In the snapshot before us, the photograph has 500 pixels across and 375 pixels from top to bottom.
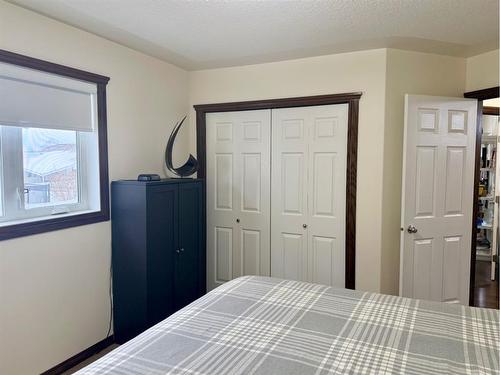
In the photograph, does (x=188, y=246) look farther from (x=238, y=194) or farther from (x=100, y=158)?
(x=100, y=158)

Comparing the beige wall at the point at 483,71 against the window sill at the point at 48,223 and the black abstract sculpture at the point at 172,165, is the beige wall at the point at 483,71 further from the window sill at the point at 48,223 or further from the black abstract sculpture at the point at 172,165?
the window sill at the point at 48,223

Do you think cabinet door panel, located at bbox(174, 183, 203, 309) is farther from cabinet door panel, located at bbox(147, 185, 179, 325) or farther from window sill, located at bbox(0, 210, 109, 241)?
window sill, located at bbox(0, 210, 109, 241)

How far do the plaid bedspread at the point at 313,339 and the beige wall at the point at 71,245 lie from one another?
3.75 ft

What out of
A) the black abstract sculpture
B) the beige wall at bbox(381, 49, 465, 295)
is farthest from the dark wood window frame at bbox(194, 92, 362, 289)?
the black abstract sculpture

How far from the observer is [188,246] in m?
3.04

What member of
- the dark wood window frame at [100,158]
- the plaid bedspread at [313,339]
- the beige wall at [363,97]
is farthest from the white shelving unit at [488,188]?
the dark wood window frame at [100,158]

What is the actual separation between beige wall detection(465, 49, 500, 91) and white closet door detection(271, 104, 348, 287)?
1.17 meters

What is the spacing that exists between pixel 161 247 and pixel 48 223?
2.64ft

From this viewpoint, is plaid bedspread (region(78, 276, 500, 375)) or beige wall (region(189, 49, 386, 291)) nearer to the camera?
plaid bedspread (region(78, 276, 500, 375))

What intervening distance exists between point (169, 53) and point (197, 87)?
2.05 ft

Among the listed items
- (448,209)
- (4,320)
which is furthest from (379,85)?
(4,320)

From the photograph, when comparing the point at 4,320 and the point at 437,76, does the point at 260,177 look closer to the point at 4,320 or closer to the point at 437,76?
the point at 437,76

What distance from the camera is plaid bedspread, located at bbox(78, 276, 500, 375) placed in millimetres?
1227

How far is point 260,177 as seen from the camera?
337cm
